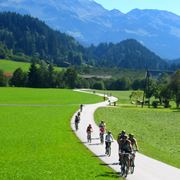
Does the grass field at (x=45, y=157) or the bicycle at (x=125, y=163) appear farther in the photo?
the bicycle at (x=125, y=163)

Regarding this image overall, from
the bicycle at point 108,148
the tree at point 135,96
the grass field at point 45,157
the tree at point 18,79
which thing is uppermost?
the tree at point 18,79

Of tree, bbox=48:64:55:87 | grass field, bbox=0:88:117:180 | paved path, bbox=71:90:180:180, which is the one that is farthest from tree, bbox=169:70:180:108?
paved path, bbox=71:90:180:180

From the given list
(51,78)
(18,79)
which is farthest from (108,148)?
(51,78)

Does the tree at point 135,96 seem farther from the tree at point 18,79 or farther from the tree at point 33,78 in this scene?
the tree at point 18,79

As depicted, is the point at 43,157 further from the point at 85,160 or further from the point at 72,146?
the point at 72,146

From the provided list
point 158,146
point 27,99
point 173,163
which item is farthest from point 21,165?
point 27,99

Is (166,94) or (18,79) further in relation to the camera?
(18,79)

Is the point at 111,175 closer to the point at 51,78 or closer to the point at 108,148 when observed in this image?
the point at 108,148

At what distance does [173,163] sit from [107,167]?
5521 millimetres

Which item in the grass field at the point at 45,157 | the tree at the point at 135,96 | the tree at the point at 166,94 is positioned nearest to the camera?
the grass field at the point at 45,157

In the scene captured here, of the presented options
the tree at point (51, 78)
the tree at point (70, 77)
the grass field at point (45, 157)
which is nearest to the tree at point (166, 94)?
the tree at point (51, 78)

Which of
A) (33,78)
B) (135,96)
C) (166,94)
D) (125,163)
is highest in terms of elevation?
(33,78)

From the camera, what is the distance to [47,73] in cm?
18112

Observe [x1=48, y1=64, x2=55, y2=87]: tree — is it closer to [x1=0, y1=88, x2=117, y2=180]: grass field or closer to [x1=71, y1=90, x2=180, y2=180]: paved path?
[x1=0, y1=88, x2=117, y2=180]: grass field
